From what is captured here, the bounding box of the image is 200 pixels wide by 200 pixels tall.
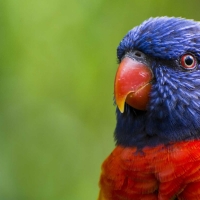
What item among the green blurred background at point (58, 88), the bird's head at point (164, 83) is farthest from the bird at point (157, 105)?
the green blurred background at point (58, 88)

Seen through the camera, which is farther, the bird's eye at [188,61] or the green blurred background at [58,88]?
the green blurred background at [58,88]

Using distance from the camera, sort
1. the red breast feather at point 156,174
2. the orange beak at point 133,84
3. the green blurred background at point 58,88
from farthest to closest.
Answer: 1. the green blurred background at point 58,88
2. the orange beak at point 133,84
3. the red breast feather at point 156,174

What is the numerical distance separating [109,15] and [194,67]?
2550mm

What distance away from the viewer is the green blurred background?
3.89 metres

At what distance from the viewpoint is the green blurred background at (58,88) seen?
153 inches

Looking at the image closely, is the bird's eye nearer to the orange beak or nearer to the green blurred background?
the orange beak

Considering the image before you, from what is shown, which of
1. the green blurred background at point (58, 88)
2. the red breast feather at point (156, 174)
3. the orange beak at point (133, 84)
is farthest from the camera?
the green blurred background at point (58, 88)

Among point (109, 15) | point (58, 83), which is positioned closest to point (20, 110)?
point (58, 83)

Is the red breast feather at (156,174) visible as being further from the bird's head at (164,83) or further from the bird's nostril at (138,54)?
the bird's nostril at (138,54)

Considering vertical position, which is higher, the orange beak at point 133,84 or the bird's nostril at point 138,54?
the bird's nostril at point 138,54

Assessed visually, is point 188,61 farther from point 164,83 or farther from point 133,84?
point 133,84

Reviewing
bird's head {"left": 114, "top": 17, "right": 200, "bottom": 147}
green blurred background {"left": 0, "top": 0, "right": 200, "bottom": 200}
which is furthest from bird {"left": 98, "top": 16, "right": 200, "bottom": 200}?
green blurred background {"left": 0, "top": 0, "right": 200, "bottom": 200}

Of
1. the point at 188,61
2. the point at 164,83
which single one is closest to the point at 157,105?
the point at 164,83

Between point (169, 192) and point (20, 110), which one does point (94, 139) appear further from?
point (169, 192)
